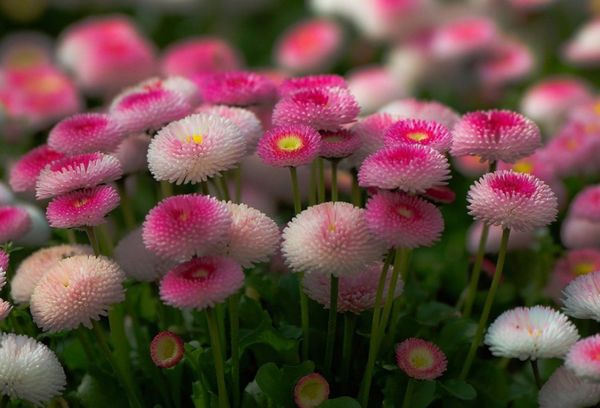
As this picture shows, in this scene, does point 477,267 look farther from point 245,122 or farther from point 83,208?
point 83,208

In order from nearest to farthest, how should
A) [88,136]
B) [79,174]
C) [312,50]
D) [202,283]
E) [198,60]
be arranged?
[202,283]
[79,174]
[88,136]
[198,60]
[312,50]

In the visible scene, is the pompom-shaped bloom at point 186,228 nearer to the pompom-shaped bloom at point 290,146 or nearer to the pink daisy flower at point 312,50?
the pompom-shaped bloom at point 290,146

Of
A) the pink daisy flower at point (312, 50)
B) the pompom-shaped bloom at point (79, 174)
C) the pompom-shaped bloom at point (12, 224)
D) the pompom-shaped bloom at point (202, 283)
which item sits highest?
the pompom-shaped bloom at point (79, 174)

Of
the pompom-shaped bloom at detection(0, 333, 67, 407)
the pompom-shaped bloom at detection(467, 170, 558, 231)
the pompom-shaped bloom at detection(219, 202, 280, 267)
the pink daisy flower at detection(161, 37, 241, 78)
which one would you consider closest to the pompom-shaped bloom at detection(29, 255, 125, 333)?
the pompom-shaped bloom at detection(0, 333, 67, 407)

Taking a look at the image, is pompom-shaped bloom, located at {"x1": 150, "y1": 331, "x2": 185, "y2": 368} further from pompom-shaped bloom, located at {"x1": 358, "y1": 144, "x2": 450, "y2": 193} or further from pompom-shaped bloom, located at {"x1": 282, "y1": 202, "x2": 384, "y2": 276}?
pompom-shaped bloom, located at {"x1": 358, "y1": 144, "x2": 450, "y2": 193}

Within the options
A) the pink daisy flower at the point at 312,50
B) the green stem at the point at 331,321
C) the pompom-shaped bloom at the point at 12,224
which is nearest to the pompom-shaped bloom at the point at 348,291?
the green stem at the point at 331,321

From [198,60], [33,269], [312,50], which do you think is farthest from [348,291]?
[312,50]
